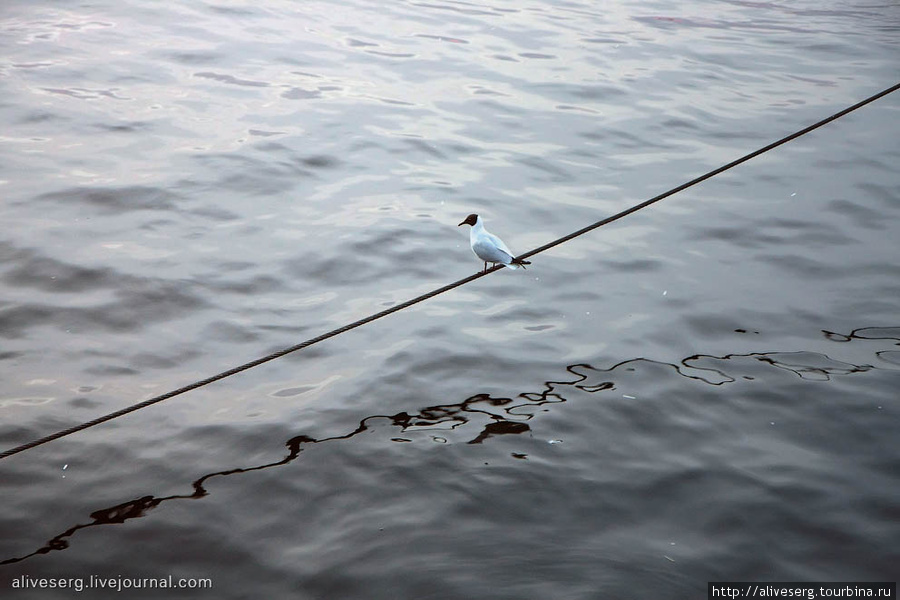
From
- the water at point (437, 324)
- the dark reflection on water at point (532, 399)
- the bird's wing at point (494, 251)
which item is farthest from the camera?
the bird's wing at point (494, 251)

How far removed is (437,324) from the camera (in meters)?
7.88

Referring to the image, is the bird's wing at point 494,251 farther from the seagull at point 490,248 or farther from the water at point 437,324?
the water at point 437,324

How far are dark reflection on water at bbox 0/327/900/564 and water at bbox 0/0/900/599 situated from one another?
4 cm

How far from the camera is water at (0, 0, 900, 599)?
541cm

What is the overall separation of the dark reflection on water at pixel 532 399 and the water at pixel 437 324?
0.04 meters

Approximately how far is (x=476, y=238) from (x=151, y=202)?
4329 mm

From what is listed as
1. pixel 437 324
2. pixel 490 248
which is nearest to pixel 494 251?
pixel 490 248

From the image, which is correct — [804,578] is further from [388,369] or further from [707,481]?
[388,369]

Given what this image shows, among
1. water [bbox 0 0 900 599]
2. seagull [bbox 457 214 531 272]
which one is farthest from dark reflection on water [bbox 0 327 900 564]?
seagull [bbox 457 214 531 272]

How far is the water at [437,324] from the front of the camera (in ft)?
17.7

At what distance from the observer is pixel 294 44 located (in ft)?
49.2

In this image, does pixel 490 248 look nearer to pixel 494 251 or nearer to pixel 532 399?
pixel 494 251

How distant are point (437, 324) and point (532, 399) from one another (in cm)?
145

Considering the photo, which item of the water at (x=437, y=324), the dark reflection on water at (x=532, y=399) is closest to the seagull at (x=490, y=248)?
the water at (x=437, y=324)
